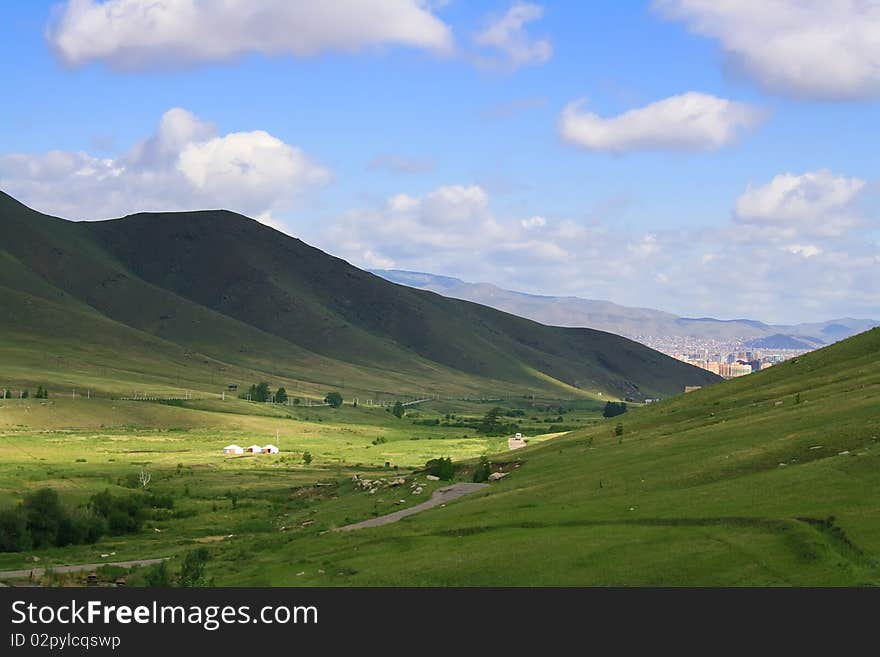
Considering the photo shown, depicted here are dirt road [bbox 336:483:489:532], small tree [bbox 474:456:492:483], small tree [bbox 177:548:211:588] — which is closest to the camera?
small tree [bbox 177:548:211:588]

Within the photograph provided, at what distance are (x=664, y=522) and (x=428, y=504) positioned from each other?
2722 cm

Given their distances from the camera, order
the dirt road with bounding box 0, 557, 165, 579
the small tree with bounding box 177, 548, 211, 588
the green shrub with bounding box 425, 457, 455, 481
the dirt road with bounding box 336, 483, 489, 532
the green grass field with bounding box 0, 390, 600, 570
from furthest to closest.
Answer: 1. the green shrub with bounding box 425, 457, 455, 481
2. the green grass field with bounding box 0, 390, 600, 570
3. the dirt road with bounding box 336, 483, 489, 532
4. the dirt road with bounding box 0, 557, 165, 579
5. the small tree with bounding box 177, 548, 211, 588

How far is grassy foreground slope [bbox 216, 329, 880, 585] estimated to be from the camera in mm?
37344

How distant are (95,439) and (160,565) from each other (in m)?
104

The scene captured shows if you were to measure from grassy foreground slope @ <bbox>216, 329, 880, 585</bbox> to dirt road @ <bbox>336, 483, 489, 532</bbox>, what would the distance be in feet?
6.98

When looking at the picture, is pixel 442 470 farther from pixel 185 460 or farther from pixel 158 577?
pixel 185 460

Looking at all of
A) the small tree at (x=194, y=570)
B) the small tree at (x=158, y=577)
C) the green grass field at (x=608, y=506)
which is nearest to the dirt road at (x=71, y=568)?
the green grass field at (x=608, y=506)

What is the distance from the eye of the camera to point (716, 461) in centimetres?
5528

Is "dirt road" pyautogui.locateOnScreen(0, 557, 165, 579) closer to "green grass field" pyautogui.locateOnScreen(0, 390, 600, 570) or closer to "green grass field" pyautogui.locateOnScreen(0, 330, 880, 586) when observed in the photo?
"green grass field" pyautogui.locateOnScreen(0, 330, 880, 586)

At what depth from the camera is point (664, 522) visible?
143ft

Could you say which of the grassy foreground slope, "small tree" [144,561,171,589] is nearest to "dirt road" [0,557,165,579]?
the grassy foreground slope

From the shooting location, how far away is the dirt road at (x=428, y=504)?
63.3 m
